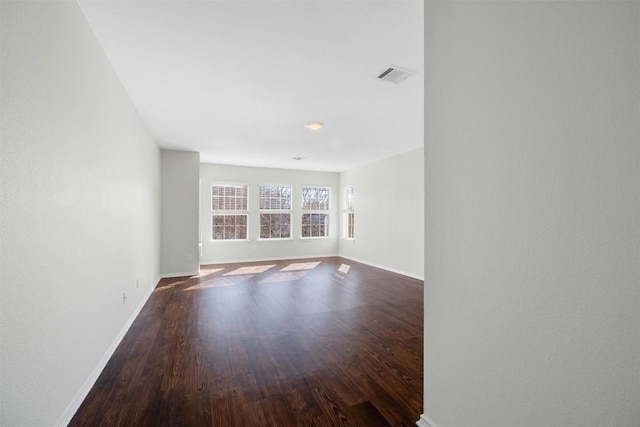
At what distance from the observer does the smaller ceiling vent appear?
7.82ft

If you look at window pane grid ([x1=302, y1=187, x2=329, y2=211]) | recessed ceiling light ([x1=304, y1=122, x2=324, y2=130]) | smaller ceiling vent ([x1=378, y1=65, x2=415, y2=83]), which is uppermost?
smaller ceiling vent ([x1=378, y1=65, x2=415, y2=83])

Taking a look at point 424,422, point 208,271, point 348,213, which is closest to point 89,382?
point 424,422

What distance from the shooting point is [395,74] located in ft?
8.11

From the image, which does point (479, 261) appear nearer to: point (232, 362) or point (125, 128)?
point (232, 362)

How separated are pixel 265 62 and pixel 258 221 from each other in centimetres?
538

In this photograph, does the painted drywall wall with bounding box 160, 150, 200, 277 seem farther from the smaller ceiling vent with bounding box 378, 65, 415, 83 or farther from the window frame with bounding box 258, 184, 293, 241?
the smaller ceiling vent with bounding box 378, 65, 415, 83


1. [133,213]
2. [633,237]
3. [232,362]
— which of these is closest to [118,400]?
[232,362]

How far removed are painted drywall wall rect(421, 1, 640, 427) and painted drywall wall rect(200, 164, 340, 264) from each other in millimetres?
6180

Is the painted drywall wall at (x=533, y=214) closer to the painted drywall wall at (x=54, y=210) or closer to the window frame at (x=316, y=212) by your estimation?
the painted drywall wall at (x=54, y=210)

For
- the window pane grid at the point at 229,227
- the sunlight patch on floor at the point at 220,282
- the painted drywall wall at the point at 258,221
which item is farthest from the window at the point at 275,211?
the sunlight patch on floor at the point at 220,282

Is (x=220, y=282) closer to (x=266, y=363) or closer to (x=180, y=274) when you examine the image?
(x=180, y=274)

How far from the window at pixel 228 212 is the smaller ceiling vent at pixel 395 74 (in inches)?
211

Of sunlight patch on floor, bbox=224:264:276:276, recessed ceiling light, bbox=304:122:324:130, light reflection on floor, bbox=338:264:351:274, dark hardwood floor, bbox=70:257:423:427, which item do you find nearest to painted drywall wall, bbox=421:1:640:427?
dark hardwood floor, bbox=70:257:423:427

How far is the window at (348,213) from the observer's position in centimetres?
794
